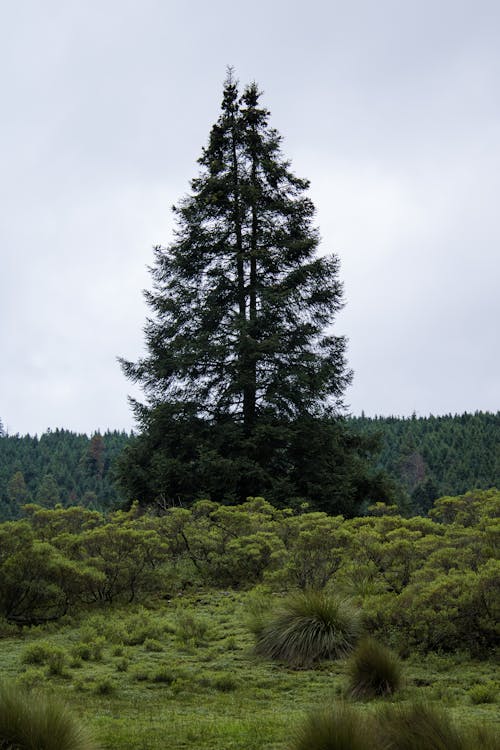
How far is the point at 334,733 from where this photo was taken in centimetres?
380

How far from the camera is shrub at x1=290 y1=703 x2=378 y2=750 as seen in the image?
3.76 meters

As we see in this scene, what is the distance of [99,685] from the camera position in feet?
Answer: 20.0

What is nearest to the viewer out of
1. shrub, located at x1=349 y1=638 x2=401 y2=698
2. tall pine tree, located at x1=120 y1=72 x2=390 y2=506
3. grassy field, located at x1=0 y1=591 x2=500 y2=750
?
grassy field, located at x1=0 y1=591 x2=500 y2=750

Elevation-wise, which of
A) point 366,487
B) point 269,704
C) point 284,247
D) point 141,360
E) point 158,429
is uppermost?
point 284,247

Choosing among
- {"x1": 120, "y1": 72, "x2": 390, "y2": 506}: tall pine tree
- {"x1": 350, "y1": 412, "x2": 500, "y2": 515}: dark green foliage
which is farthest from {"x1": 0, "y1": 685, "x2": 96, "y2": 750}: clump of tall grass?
{"x1": 350, "y1": 412, "x2": 500, "y2": 515}: dark green foliage

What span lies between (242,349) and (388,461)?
58949 mm

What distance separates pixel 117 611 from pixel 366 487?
10.7 meters

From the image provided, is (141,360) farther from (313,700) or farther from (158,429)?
(313,700)

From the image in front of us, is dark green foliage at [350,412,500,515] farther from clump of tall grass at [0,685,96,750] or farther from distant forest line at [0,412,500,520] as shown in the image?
clump of tall grass at [0,685,96,750]

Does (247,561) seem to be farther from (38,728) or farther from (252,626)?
(38,728)

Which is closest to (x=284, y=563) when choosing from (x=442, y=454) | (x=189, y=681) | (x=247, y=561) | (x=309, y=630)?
(x=247, y=561)

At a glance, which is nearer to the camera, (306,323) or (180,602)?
(180,602)

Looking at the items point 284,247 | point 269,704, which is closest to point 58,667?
point 269,704

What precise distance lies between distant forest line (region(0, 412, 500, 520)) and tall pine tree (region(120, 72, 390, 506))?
1491 inches
